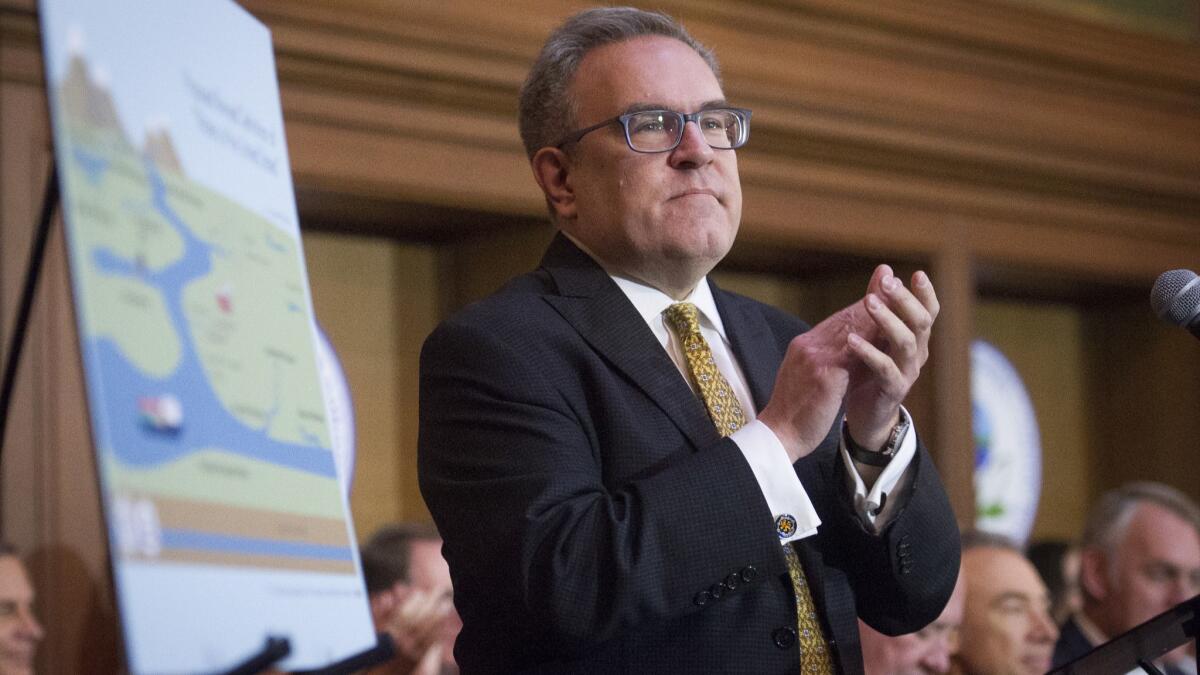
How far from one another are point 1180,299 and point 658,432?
67 centimetres

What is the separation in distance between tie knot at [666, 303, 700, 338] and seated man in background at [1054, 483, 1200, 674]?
3061 millimetres

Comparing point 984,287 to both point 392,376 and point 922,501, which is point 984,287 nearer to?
point 392,376

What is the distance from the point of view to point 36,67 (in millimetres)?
4469

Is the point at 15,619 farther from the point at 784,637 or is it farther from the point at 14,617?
the point at 784,637

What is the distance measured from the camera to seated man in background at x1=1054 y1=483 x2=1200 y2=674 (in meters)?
4.96

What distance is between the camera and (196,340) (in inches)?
71.8

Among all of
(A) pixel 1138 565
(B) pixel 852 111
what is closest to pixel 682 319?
(A) pixel 1138 565

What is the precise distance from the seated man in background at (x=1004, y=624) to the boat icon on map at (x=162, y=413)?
3.48 metres

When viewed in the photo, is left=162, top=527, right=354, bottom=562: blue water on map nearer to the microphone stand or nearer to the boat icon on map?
the boat icon on map

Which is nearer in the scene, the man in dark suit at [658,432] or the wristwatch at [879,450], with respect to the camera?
the man in dark suit at [658,432]

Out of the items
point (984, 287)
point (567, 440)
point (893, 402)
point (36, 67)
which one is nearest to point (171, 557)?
point (567, 440)

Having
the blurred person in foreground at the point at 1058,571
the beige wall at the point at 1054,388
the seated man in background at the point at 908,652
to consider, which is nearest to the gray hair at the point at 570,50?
the seated man in background at the point at 908,652

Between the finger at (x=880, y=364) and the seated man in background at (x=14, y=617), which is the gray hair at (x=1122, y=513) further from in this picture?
the finger at (x=880, y=364)

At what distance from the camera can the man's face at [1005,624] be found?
186 inches
